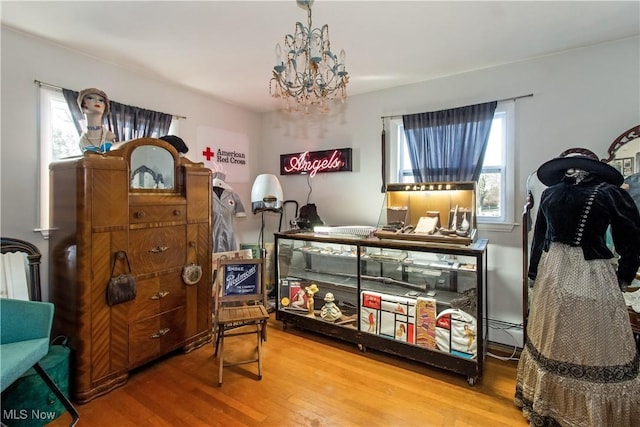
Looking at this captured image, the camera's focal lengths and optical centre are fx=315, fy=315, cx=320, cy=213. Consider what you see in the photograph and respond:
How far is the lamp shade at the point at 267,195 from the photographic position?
11.3ft

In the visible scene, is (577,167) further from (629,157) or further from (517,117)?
(517,117)

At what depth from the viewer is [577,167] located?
1858 millimetres

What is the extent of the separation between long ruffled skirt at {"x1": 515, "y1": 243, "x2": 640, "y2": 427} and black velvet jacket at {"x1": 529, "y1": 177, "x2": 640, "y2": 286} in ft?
0.24

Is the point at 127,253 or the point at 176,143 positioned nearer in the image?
the point at 127,253

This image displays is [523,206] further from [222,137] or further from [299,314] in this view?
[222,137]

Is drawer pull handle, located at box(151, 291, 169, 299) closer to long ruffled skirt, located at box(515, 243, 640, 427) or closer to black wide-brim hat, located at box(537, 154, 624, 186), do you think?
long ruffled skirt, located at box(515, 243, 640, 427)

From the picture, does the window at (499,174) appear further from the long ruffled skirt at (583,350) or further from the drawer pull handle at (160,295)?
the drawer pull handle at (160,295)

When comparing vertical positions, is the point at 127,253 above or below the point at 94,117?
below

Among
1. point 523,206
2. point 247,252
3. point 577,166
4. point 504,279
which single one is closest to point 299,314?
point 247,252

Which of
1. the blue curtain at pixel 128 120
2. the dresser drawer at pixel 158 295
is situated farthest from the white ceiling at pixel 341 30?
the dresser drawer at pixel 158 295

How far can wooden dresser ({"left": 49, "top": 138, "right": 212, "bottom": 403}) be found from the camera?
80.7 inches

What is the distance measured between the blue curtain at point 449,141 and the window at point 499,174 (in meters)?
0.12

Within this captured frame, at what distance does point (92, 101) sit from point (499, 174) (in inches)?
134

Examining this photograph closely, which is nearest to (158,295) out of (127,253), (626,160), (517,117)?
(127,253)
